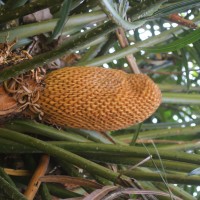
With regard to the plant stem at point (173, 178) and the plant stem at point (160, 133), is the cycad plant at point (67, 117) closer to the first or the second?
the plant stem at point (173, 178)

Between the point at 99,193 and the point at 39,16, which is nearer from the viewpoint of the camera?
the point at 99,193

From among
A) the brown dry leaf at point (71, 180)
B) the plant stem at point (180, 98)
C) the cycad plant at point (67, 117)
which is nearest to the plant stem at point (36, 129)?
the cycad plant at point (67, 117)

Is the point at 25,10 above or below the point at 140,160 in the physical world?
above

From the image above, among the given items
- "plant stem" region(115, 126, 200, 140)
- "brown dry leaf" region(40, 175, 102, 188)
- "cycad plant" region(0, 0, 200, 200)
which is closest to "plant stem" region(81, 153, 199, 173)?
"cycad plant" region(0, 0, 200, 200)

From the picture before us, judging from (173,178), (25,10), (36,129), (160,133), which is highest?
(25,10)

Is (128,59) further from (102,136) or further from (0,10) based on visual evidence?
(0,10)

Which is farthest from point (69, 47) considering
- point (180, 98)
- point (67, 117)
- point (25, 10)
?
point (180, 98)

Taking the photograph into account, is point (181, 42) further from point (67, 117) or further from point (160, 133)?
point (160, 133)

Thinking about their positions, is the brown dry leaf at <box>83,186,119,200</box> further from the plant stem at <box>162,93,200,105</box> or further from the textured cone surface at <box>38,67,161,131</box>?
the plant stem at <box>162,93,200,105</box>
